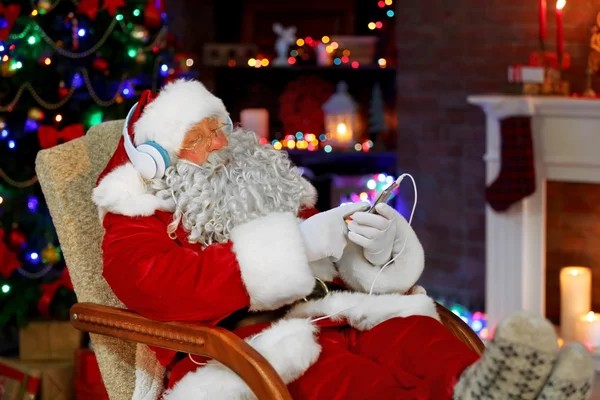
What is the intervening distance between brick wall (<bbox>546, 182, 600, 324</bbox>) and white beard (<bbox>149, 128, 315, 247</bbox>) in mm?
2038

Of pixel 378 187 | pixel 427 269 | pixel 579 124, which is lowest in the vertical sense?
pixel 427 269

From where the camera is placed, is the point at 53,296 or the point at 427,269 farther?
the point at 427,269

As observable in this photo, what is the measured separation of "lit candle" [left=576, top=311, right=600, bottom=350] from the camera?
369 centimetres

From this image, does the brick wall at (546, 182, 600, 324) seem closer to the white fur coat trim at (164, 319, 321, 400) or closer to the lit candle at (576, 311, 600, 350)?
the lit candle at (576, 311, 600, 350)

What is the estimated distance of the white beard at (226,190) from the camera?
7.18 ft

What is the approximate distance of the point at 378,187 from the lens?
469 centimetres

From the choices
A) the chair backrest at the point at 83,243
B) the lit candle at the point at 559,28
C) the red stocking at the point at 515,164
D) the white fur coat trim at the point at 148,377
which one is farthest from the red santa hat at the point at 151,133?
the lit candle at the point at 559,28

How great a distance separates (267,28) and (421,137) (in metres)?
1.16

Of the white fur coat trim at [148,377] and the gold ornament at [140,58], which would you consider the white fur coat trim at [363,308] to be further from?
the gold ornament at [140,58]

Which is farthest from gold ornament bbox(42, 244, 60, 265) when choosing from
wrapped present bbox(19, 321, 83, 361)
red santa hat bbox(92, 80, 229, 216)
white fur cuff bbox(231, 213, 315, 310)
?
white fur cuff bbox(231, 213, 315, 310)

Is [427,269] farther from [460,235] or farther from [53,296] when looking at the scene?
[53,296]

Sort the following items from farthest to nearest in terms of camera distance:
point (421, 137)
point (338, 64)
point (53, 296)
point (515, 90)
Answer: point (338, 64) < point (421, 137) < point (515, 90) < point (53, 296)

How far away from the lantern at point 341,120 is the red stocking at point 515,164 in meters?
1.20

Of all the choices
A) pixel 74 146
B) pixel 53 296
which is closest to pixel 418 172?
pixel 53 296
